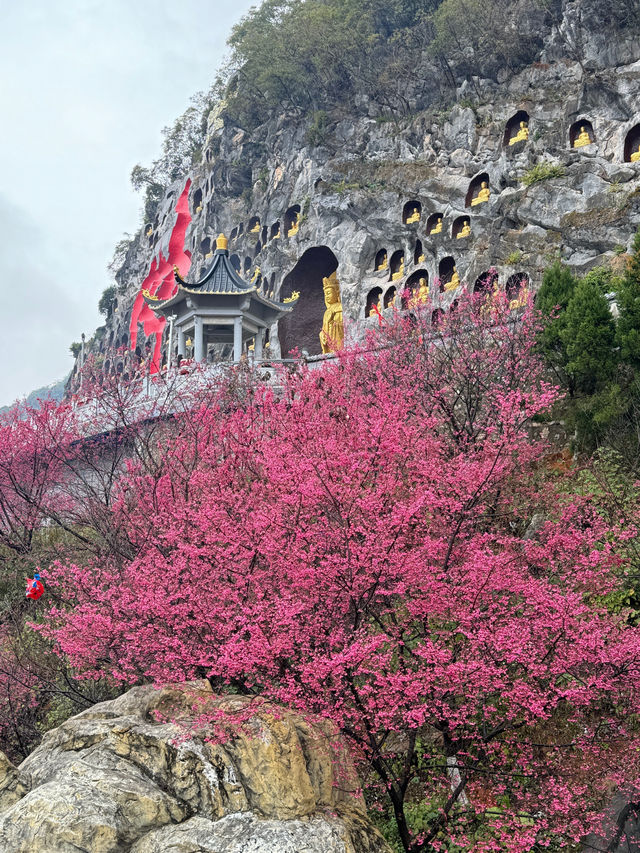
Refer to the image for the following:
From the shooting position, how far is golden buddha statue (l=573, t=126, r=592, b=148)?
93.5ft

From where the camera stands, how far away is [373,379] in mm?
17391

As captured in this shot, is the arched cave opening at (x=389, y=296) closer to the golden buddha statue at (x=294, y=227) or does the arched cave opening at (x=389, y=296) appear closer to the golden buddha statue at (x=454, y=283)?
the golden buddha statue at (x=454, y=283)

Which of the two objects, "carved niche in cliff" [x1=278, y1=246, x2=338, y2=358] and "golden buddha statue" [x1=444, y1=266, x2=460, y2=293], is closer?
"golden buddha statue" [x1=444, y1=266, x2=460, y2=293]

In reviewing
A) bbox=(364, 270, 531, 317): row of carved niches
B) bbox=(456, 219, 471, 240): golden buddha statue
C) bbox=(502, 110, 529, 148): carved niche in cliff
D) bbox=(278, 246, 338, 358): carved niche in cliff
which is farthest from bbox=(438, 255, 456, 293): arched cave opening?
bbox=(278, 246, 338, 358): carved niche in cliff

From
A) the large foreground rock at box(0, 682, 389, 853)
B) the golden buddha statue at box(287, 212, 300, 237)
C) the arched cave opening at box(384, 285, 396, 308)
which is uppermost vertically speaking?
the golden buddha statue at box(287, 212, 300, 237)

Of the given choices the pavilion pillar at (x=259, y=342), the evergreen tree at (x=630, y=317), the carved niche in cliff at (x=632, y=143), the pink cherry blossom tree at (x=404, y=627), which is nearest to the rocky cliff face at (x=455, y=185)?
the carved niche in cliff at (x=632, y=143)

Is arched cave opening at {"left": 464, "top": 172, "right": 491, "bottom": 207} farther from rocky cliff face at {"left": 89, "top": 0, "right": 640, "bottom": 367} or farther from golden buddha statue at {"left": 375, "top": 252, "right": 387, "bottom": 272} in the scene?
golden buddha statue at {"left": 375, "top": 252, "right": 387, "bottom": 272}

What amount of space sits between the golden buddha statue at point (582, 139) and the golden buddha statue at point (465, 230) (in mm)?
5141

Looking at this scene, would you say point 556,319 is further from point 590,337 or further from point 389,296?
point 389,296

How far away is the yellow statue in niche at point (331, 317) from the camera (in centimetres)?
3472

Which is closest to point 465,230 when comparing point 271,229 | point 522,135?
point 522,135

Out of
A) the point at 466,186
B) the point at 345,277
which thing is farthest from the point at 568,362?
the point at 345,277

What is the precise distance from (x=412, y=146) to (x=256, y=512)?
3032cm

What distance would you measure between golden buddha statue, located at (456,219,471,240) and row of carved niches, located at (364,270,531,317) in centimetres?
103
